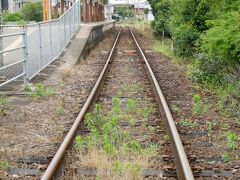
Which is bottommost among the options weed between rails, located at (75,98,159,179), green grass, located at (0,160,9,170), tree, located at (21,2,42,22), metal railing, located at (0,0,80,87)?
green grass, located at (0,160,9,170)

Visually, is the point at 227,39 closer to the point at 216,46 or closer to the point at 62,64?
the point at 216,46

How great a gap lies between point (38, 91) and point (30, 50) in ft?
6.85

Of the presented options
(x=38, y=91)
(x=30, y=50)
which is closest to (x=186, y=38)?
(x=30, y=50)

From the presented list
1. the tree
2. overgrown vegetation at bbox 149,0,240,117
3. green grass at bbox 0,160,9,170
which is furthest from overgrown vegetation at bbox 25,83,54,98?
the tree

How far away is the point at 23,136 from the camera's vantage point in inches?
306

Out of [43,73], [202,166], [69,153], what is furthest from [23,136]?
[43,73]

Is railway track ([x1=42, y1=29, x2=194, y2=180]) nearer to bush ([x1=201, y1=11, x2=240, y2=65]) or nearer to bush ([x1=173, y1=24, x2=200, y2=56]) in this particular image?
bush ([x1=201, y1=11, x2=240, y2=65])

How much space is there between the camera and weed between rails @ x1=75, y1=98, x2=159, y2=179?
5.77 meters

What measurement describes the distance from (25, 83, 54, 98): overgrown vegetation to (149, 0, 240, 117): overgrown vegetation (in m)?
3.81

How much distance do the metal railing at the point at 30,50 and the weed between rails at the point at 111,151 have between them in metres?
3.36

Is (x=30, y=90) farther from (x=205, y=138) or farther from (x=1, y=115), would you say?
(x=205, y=138)

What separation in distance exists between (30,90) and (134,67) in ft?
22.6

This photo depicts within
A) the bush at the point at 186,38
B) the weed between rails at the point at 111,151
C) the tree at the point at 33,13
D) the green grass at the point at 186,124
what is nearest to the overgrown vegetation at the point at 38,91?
the weed between rails at the point at 111,151

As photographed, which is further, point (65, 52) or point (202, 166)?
point (65, 52)
